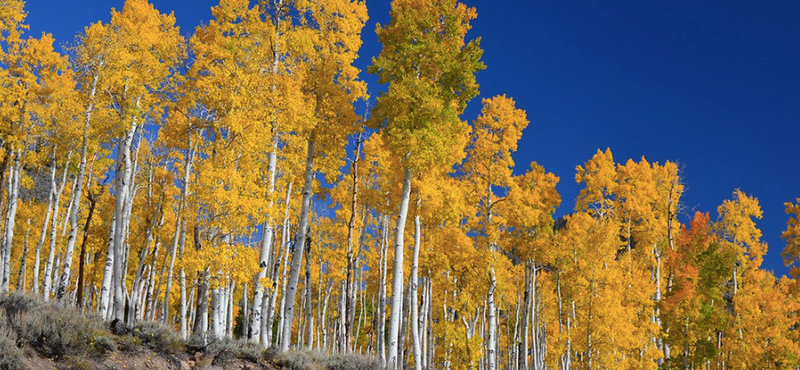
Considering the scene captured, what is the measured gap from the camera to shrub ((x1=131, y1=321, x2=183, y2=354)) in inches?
491

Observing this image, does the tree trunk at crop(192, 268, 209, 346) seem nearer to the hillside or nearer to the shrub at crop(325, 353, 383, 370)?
the hillside

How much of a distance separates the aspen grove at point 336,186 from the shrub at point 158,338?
146 centimetres

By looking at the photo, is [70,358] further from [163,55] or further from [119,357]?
[163,55]

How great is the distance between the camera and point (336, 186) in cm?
2520

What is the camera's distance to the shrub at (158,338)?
12.5m

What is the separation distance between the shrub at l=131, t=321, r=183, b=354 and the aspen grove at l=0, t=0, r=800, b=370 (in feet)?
4.79

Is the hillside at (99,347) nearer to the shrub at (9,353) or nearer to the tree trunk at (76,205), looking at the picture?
the shrub at (9,353)

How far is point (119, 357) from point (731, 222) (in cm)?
3265

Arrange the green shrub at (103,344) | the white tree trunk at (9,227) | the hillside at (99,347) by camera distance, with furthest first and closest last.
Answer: the white tree trunk at (9,227) < the green shrub at (103,344) < the hillside at (99,347)

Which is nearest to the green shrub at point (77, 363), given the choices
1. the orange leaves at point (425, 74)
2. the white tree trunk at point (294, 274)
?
the white tree trunk at point (294, 274)

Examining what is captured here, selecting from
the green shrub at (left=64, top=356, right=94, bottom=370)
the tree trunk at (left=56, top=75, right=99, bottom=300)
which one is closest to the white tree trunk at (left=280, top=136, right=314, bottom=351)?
the green shrub at (left=64, top=356, right=94, bottom=370)

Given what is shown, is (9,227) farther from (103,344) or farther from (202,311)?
(103,344)

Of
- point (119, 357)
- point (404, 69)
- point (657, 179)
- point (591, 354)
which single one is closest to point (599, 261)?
point (591, 354)

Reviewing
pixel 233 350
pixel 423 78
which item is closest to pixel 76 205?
pixel 233 350
